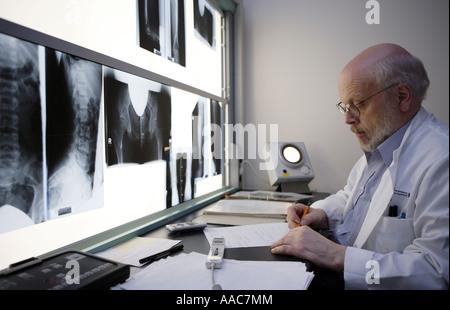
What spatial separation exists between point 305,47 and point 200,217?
145 centimetres

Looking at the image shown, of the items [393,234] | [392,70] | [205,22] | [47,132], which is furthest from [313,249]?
[205,22]

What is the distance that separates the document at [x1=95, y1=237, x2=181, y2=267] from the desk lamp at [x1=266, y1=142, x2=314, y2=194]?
1.00m

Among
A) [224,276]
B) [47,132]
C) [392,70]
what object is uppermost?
[392,70]

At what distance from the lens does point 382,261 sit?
27.7 inches

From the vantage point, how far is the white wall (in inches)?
68.2

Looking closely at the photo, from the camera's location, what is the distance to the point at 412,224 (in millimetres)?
775

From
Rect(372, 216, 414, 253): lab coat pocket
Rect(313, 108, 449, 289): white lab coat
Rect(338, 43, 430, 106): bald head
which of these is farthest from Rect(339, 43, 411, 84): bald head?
Answer: Rect(372, 216, 414, 253): lab coat pocket

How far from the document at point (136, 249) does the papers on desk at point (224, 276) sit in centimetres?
8

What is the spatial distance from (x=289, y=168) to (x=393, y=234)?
1.00 meters

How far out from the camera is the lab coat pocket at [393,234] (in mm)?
778

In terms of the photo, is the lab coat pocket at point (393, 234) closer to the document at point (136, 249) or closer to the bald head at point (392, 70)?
the bald head at point (392, 70)

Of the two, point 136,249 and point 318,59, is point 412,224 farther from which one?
point 318,59
